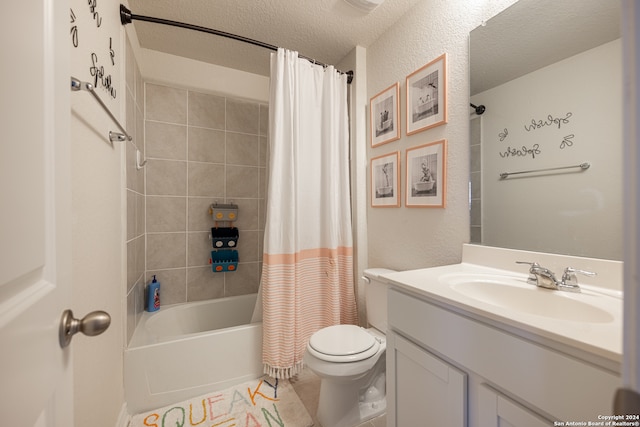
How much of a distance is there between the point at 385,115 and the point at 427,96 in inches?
13.0

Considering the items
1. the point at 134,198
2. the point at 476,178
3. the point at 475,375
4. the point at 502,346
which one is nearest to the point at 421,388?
the point at 475,375

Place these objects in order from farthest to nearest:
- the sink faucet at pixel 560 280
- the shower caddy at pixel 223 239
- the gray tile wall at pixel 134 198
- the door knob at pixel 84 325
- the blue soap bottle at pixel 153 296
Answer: the shower caddy at pixel 223 239 → the blue soap bottle at pixel 153 296 → the gray tile wall at pixel 134 198 → the sink faucet at pixel 560 280 → the door knob at pixel 84 325

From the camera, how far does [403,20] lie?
1562mm

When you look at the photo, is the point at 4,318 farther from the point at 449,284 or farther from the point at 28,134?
the point at 449,284

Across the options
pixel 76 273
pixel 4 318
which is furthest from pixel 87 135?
pixel 4 318

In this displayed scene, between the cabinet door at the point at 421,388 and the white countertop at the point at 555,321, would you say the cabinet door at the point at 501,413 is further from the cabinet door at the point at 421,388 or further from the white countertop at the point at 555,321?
the white countertop at the point at 555,321

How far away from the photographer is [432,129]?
138 cm

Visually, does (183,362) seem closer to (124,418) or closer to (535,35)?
(124,418)

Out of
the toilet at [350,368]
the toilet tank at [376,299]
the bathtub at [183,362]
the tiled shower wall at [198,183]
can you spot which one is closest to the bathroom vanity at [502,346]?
the toilet at [350,368]

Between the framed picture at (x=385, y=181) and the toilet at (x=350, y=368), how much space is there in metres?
0.51

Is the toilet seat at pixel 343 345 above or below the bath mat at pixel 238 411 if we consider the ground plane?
above

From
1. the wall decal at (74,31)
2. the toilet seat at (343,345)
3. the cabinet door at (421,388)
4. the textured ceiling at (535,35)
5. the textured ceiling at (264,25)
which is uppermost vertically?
the textured ceiling at (264,25)

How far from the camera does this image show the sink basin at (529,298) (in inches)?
29.1

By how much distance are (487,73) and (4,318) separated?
163 cm
